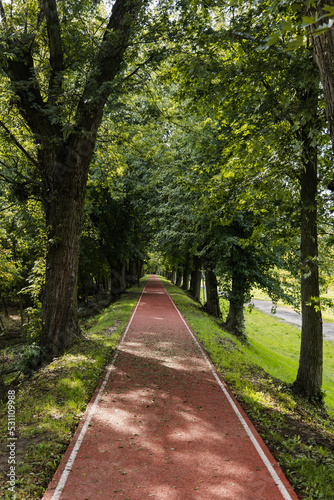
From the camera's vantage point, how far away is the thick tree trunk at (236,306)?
1520cm

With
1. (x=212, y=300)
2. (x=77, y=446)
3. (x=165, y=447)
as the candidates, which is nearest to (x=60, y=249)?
(x=77, y=446)

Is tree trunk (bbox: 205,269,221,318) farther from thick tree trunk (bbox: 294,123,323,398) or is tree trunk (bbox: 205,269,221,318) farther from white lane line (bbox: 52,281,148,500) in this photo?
white lane line (bbox: 52,281,148,500)

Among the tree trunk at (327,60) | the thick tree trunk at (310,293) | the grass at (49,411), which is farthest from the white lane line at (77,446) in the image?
the tree trunk at (327,60)

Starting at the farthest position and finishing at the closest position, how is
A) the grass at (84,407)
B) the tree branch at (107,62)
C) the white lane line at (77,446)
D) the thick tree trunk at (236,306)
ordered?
the thick tree trunk at (236,306) → the tree branch at (107,62) → the grass at (84,407) → the white lane line at (77,446)

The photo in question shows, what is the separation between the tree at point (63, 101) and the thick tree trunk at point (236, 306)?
8.03m

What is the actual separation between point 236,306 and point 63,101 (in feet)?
39.1

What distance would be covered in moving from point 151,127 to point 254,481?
11.0 m

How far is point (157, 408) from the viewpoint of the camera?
654cm

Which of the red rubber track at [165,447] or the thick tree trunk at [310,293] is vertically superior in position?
the thick tree trunk at [310,293]

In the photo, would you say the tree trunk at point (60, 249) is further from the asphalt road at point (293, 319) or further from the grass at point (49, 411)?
the asphalt road at point (293, 319)

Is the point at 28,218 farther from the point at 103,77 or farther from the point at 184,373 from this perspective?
the point at 184,373

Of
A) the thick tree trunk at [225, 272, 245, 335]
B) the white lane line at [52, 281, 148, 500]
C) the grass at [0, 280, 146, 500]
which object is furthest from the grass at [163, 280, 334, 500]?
the grass at [0, 280, 146, 500]

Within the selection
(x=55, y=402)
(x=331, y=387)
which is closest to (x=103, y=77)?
(x=55, y=402)

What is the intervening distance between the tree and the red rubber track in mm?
2805
